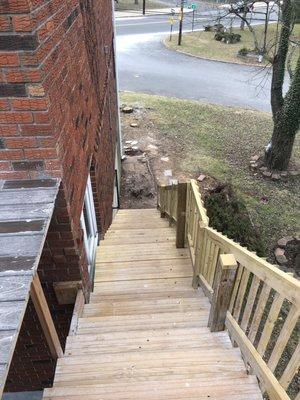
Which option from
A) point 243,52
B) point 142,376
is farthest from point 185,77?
point 142,376

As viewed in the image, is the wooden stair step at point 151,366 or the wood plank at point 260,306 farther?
the wooden stair step at point 151,366

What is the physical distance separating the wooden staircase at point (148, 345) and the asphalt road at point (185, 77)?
36.3 ft

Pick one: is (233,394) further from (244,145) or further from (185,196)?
(244,145)

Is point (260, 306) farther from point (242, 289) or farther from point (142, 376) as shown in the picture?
point (142, 376)

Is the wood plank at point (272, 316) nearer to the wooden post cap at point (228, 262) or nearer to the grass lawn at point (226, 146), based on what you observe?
the wooden post cap at point (228, 262)

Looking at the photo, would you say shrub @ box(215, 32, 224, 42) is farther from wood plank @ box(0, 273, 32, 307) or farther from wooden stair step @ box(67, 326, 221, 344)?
wood plank @ box(0, 273, 32, 307)

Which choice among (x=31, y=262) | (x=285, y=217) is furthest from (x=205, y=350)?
(x=285, y=217)

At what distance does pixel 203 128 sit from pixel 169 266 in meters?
8.73

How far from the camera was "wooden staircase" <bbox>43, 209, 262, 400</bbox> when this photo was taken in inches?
111

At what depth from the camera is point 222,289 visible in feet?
10.9

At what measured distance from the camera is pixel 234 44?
82.8 ft

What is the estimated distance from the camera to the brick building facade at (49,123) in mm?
2346

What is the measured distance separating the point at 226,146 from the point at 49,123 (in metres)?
10.1

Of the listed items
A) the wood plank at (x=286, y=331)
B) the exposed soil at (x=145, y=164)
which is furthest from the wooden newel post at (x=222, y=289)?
the exposed soil at (x=145, y=164)
